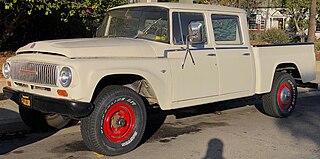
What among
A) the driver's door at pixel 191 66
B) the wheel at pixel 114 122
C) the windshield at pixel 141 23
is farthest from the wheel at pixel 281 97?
the wheel at pixel 114 122

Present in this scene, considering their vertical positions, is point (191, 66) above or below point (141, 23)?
below

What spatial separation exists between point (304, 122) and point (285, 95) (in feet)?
2.23

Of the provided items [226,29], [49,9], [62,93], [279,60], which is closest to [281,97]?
[279,60]

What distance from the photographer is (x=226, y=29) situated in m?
7.50

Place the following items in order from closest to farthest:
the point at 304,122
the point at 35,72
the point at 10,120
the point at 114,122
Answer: the point at 35,72
the point at 114,122
the point at 10,120
the point at 304,122

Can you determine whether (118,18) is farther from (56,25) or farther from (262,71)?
(56,25)

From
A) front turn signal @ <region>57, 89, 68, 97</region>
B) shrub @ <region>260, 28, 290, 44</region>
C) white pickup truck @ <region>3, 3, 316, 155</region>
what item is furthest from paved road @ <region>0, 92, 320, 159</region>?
shrub @ <region>260, 28, 290, 44</region>

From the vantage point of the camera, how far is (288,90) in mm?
8617

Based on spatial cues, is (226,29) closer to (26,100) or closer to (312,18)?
(26,100)

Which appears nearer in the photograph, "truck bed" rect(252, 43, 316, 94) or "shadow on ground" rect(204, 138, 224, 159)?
"shadow on ground" rect(204, 138, 224, 159)

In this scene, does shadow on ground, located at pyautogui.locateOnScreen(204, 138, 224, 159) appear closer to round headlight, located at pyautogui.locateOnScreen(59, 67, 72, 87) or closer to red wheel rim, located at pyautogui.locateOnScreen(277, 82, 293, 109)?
round headlight, located at pyautogui.locateOnScreen(59, 67, 72, 87)

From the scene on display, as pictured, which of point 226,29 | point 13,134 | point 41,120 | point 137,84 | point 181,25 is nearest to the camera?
point 137,84

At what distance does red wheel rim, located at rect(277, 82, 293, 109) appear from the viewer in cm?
848

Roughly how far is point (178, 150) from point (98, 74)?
1662 millimetres
